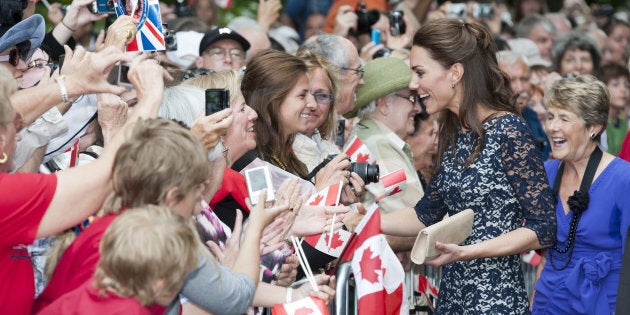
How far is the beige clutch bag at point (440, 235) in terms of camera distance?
439cm

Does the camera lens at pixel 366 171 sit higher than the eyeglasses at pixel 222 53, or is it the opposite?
the camera lens at pixel 366 171

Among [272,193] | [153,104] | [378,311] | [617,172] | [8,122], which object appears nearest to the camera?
[8,122]

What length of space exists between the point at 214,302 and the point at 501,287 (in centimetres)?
176

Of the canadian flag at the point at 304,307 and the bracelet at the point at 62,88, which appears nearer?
the bracelet at the point at 62,88

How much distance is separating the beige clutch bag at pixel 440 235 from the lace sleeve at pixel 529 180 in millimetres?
260

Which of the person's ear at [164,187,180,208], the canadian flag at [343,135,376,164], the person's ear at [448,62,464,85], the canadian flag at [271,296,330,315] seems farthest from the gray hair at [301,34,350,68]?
the person's ear at [164,187,180,208]

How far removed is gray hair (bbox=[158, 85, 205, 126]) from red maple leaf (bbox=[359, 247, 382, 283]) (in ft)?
3.38

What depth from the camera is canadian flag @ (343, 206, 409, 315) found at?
469 centimetres

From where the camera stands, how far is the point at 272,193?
173 inches

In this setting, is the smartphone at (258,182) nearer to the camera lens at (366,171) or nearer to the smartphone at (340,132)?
the camera lens at (366,171)

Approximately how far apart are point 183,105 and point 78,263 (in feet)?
4.51

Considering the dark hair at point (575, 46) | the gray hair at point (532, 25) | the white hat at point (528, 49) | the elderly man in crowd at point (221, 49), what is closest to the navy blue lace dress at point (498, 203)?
the elderly man in crowd at point (221, 49)

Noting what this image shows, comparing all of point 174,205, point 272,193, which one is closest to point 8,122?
point 174,205

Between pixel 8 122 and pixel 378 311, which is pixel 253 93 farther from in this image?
pixel 8 122
